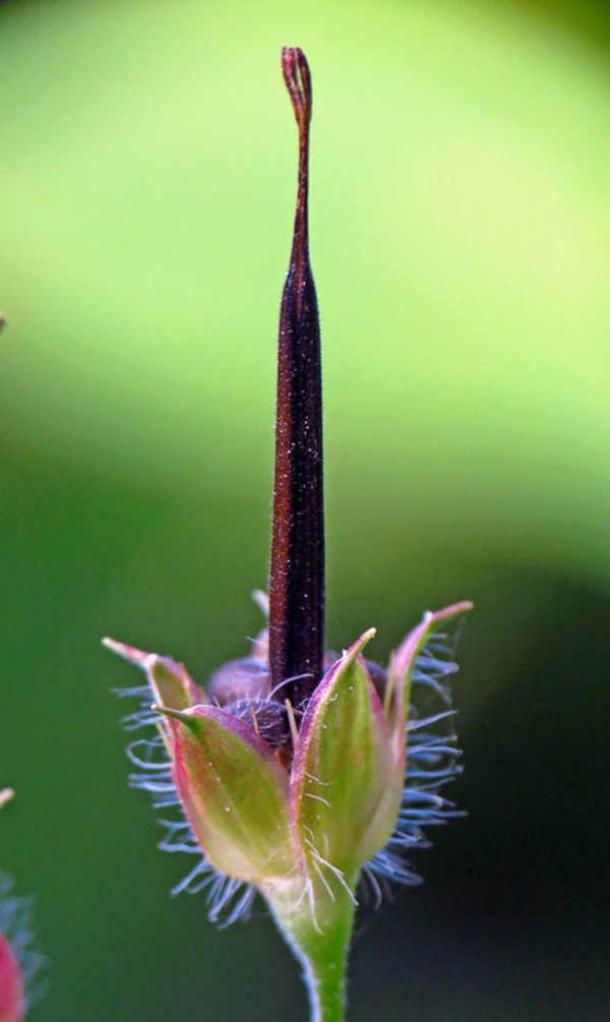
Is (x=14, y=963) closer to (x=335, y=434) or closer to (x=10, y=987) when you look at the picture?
(x=10, y=987)

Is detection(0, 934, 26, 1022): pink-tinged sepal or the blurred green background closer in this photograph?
detection(0, 934, 26, 1022): pink-tinged sepal

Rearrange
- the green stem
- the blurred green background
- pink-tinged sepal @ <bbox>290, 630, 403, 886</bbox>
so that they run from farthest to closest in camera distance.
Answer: the blurred green background < the green stem < pink-tinged sepal @ <bbox>290, 630, 403, 886</bbox>

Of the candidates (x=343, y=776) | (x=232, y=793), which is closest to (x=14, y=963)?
(x=232, y=793)

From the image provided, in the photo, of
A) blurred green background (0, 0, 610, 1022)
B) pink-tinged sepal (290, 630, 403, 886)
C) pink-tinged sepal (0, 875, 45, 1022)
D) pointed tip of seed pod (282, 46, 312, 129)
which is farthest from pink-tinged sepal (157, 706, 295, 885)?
blurred green background (0, 0, 610, 1022)

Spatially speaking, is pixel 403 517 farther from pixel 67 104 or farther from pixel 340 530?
pixel 67 104

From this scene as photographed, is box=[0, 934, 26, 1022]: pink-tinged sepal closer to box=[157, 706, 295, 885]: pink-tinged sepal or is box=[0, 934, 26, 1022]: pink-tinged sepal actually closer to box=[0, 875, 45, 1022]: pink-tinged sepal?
box=[0, 875, 45, 1022]: pink-tinged sepal

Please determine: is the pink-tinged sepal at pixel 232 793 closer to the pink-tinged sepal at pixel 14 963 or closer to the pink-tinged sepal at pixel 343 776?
the pink-tinged sepal at pixel 343 776

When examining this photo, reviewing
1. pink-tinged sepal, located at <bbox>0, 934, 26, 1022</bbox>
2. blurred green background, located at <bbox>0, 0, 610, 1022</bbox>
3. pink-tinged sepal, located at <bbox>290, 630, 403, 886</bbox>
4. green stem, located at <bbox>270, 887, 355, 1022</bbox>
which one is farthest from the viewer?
blurred green background, located at <bbox>0, 0, 610, 1022</bbox>
